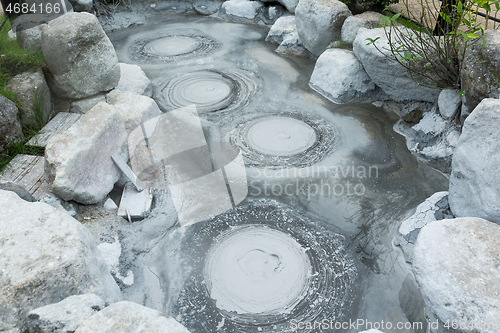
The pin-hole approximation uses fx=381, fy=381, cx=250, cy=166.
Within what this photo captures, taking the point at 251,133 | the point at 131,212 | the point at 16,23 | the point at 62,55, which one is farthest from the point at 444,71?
the point at 16,23

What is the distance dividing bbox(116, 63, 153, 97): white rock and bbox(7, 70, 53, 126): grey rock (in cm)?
86

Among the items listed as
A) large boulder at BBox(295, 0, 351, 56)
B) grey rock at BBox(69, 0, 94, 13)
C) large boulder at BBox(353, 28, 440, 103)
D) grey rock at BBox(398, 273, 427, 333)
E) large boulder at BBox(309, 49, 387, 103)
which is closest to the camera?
grey rock at BBox(398, 273, 427, 333)

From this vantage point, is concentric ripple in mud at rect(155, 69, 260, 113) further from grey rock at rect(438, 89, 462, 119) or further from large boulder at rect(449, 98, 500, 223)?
large boulder at rect(449, 98, 500, 223)

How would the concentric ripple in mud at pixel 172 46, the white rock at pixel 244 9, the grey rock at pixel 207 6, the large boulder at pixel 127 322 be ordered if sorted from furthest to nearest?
the grey rock at pixel 207 6
the white rock at pixel 244 9
the concentric ripple in mud at pixel 172 46
the large boulder at pixel 127 322

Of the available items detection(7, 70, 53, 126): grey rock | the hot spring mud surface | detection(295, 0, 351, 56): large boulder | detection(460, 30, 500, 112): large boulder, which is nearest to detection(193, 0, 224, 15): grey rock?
detection(295, 0, 351, 56): large boulder

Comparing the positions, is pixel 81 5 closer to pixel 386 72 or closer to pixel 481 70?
pixel 386 72

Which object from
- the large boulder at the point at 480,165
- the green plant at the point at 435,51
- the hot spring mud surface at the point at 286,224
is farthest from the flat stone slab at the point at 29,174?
the green plant at the point at 435,51

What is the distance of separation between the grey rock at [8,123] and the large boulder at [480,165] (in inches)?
146

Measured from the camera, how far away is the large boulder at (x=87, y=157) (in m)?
2.93

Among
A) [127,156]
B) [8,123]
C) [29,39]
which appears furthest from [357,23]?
[8,123]

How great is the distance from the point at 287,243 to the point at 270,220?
28cm

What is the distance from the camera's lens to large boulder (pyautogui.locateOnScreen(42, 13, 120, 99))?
383 cm

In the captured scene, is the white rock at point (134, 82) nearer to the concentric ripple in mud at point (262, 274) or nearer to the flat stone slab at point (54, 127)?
the flat stone slab at point (54, 127)

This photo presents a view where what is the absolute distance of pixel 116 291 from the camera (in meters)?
2.33
